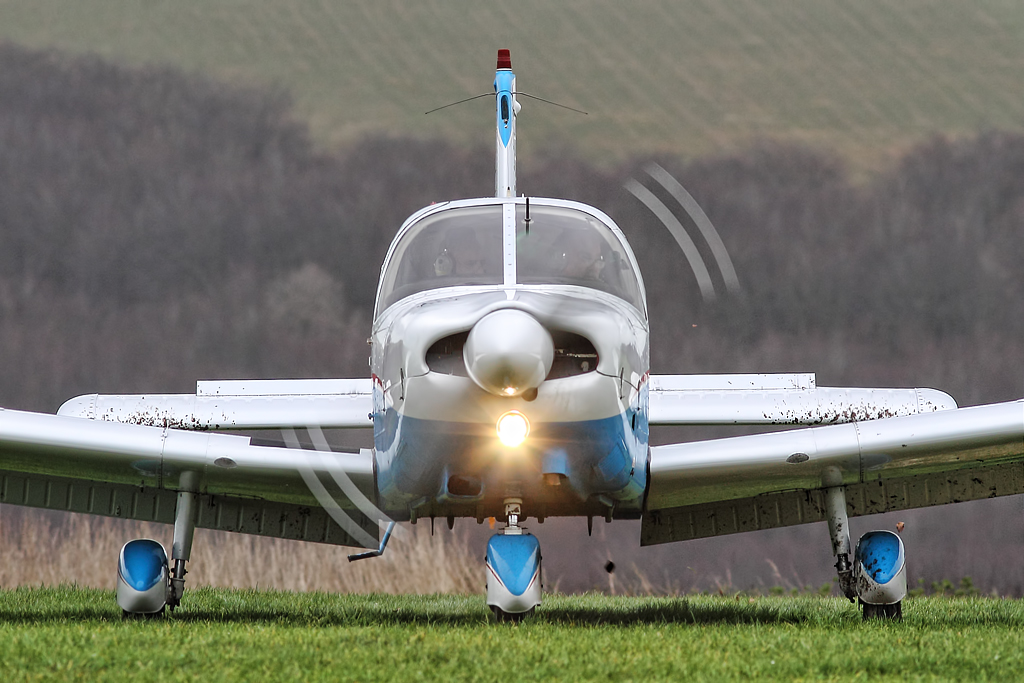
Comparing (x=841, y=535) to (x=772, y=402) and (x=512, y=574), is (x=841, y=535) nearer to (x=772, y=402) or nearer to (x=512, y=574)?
(x=772, y=402)

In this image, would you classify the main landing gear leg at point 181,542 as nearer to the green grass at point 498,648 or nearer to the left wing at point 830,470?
the green grass at point 498,648

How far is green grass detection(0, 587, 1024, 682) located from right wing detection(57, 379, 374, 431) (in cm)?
160

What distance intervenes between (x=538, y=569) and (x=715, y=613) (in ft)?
8.40

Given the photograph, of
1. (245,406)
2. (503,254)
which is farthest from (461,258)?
(245,406)

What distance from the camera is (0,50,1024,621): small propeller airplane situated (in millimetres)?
6961

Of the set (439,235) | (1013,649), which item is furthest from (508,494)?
(1013,649)

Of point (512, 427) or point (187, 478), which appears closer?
point (512, 427)

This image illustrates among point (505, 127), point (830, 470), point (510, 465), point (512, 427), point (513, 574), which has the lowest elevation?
point (513, 574)

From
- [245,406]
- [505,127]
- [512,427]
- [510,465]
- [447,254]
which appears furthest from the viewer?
[505,127]

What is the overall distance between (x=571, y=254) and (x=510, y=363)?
6.01 feet

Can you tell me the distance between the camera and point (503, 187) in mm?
10453

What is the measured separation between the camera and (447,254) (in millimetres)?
7996

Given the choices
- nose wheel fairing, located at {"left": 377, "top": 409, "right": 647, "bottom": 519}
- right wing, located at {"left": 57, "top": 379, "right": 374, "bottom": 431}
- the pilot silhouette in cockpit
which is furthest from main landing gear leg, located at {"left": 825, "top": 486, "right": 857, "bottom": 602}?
right wing, located at {"left": 57, "top": 379, "right": 374, "bottom": 431}

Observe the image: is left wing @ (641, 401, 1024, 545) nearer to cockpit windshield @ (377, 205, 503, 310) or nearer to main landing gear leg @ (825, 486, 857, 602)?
main landing gear leg @ (825, 486, 857, 602)
